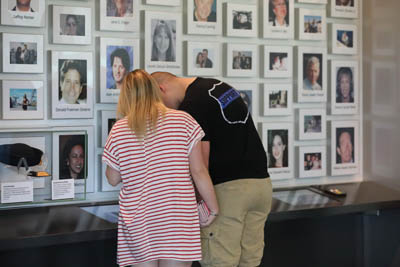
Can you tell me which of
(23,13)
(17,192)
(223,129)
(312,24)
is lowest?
(17,192)

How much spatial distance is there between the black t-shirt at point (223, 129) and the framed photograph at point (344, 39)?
1789mm

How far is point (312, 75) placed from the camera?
4020 mm

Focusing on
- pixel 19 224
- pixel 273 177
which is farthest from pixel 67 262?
pixel 273 177

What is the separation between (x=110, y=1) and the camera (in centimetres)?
332

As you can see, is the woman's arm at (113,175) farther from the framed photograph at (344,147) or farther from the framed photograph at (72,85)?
the framed photograph at (344,147)

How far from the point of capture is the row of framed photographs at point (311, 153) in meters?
3.89

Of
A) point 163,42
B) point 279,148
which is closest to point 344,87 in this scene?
point 279,148

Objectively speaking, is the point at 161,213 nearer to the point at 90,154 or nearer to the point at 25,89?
the point at 90,154

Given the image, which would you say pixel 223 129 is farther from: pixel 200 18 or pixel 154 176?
pixel 200 18

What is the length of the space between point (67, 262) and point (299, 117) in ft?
6.53

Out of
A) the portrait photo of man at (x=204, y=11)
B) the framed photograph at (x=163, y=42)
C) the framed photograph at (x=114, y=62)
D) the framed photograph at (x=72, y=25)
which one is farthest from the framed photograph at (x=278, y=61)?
the framed photograph at (x=72, y=25)

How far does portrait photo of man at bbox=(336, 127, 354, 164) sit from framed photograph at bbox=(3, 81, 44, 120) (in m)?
2.29

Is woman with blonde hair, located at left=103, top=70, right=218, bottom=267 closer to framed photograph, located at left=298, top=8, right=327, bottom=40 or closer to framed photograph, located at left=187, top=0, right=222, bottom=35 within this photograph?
framed photograph, located at left=187, top=0, right=222, bottom=35

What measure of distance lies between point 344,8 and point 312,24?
13.6 inches
